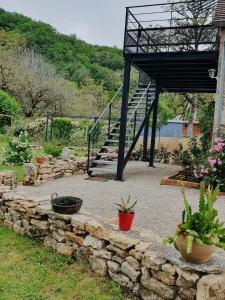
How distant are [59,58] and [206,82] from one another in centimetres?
2365

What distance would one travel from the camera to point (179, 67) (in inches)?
384

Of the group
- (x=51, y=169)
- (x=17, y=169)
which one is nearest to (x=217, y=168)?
(x=51, y=169)

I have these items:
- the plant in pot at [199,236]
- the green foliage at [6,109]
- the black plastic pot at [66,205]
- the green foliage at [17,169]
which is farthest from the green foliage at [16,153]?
the green foliage at [6,109]

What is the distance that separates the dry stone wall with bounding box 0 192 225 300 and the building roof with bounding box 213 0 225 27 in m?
6.50

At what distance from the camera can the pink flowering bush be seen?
802 centimetres

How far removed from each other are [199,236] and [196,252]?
0.17 m

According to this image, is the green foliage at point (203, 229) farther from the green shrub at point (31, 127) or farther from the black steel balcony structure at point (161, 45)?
the green shrub at point (31, 127)

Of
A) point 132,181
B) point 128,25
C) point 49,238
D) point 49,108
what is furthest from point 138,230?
point 49,108

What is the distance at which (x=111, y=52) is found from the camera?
3734 cm

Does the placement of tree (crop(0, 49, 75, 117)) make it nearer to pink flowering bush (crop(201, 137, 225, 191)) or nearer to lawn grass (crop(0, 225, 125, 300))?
pink flowering bush (crop(201, 137, 225, 191))

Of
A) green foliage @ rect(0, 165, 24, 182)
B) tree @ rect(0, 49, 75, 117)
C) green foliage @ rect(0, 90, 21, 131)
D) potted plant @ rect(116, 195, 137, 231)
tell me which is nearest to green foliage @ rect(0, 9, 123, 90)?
tree @ rect(0, 49, 75, 117)

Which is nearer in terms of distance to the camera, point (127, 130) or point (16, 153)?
point (16, 153)

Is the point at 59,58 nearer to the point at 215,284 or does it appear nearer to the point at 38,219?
the point at 38,219

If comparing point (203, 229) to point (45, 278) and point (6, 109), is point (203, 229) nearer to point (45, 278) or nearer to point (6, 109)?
point (45, 278)
